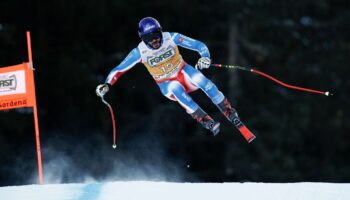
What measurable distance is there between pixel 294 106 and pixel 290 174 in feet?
6.89

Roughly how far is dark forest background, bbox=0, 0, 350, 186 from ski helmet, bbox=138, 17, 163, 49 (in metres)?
8.12

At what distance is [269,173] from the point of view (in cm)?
1833

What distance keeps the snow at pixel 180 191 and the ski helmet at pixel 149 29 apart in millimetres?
1693

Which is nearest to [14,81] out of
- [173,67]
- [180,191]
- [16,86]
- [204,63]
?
[16,86]

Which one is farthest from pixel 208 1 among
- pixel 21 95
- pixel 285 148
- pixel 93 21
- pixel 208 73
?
pixel 21 95

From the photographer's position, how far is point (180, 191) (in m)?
7.75

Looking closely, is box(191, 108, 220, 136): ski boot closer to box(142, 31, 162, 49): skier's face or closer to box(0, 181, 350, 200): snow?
box(0, 181, 350, 200): snow

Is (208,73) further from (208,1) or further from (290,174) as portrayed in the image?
(290,174)

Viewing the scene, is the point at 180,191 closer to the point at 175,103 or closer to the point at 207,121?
the point at 207,121

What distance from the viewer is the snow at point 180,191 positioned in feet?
24.6

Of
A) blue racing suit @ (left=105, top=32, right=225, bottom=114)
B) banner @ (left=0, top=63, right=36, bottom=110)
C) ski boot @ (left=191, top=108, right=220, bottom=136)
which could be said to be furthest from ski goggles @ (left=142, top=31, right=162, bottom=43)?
banner @ (left=0, top=63, right=36, bottom=110)

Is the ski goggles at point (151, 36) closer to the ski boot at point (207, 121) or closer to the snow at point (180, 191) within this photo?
the ski boot at point (207, 121)

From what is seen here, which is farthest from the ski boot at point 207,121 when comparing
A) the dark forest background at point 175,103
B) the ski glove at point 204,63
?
the dark forest background at point 175,103

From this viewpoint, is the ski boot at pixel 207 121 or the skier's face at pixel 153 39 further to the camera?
the ski boot at pixel 207 121
